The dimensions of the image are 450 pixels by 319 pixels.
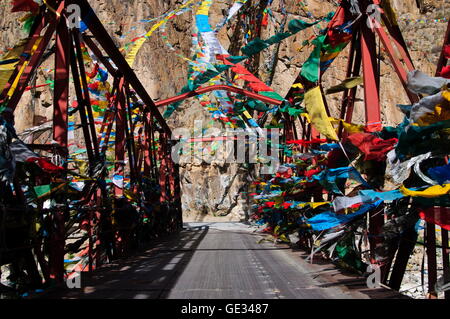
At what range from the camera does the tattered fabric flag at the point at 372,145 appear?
2.52m

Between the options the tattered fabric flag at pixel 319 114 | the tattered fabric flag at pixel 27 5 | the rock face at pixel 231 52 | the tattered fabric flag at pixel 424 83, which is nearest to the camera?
the tattered fabric flag at pixel 424 83

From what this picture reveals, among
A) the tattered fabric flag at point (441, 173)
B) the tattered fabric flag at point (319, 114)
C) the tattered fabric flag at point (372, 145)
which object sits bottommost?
the tattered fabric flag at point (441, 173)

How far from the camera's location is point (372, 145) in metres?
2.56

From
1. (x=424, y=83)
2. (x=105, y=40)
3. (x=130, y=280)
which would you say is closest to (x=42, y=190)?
(x=130, y=280)

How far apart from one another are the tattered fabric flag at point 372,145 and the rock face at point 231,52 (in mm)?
18444

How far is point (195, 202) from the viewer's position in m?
22.9

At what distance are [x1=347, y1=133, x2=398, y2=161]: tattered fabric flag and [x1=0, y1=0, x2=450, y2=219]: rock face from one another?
18.4 m

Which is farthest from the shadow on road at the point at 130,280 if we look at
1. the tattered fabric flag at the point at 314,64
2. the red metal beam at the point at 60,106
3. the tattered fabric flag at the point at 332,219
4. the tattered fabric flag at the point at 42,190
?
the tattered fabric flag at the point at 314,64

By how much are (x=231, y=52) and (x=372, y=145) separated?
2028 cm

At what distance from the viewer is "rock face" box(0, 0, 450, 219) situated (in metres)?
22.5

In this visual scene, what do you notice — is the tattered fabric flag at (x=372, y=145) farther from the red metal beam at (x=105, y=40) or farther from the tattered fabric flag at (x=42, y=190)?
the red metal beam at (x=105, y=40)

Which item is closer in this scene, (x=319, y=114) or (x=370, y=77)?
(x=319, y=114)

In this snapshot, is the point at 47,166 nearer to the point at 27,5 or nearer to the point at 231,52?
the point at 27,5

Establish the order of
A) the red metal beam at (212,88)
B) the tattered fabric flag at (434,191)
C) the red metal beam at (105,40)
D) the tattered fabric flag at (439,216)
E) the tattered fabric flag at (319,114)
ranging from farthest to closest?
the red metal beam at (212,88)
the red metal beam at (105,40)
the tattered fabric flag at (319,114)
the tattered fabric flag at (439,216)
the tattered fabric flag at (434,191)
